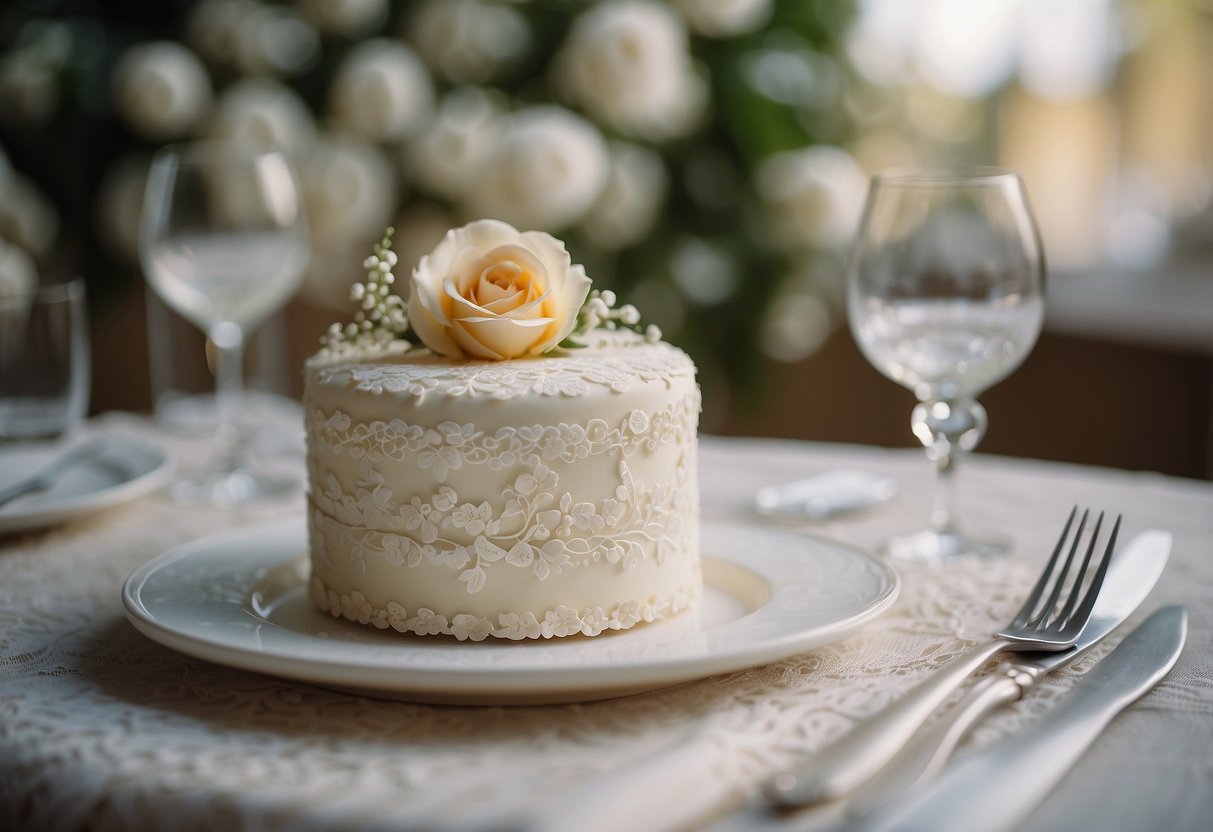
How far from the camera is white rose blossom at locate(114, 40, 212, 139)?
2148 millimetres

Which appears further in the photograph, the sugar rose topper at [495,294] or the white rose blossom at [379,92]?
the white rose blossom at [379,92]

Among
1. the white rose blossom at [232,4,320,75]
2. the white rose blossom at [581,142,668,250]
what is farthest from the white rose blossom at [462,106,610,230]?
the white rose blossom at [232,4,320,75]

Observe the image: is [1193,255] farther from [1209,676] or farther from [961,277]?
[1209,676]

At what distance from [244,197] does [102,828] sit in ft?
3.29

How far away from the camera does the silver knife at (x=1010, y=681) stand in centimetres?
61

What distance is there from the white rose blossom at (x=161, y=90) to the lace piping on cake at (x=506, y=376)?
4.78 feet

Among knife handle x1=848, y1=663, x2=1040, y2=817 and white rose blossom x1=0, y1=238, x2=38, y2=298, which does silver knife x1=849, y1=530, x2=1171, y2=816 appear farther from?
white rose blossom x1=0, y1=238, x2=38, y2=298

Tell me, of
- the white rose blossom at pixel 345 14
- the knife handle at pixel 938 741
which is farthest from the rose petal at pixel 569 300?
→ the white rose blossom at pixel 345 14

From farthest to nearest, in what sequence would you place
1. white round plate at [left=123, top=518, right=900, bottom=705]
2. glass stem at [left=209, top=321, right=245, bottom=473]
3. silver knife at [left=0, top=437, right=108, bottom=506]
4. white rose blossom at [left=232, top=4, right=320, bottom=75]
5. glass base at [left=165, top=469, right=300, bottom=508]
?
white rose blossom at [left=232, top=4, right=320, bottom=75]
glass stem at [left=209, top=321, right=245, bottom=473]
glass base at [left=165, top=469, right=300, bottom=508]
silver knife at [left=0, top=437, right=108, bottom=506]
white round plate at [left=123, top=518, right=900, bottom=705]

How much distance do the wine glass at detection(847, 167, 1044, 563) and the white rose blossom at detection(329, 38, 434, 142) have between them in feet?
4.09

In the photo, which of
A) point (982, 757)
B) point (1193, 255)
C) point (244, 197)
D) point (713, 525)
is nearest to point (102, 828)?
point (982, 757)

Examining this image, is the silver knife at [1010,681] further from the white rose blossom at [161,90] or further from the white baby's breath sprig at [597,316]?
the white rose blossom at [161,90]

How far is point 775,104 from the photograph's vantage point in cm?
238

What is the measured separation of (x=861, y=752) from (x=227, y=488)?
0.95 m
